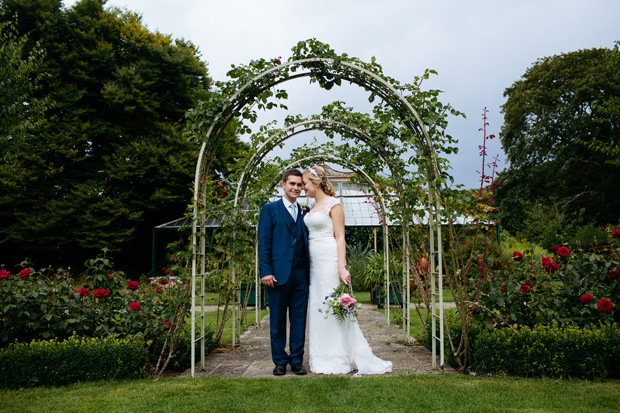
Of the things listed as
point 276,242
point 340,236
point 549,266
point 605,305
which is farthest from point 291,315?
point 605,305

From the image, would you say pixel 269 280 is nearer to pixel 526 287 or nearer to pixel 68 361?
pixel 68 361

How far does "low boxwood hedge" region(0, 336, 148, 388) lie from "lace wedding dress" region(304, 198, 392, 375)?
5.14ft

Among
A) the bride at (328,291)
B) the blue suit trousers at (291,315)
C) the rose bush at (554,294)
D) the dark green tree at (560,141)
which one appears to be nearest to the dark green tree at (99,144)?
the bride at (328,291)

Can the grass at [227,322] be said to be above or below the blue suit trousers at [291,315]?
below

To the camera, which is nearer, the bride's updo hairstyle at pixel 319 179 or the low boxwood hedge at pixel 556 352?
the low boxwood hedge at pixel 556 352

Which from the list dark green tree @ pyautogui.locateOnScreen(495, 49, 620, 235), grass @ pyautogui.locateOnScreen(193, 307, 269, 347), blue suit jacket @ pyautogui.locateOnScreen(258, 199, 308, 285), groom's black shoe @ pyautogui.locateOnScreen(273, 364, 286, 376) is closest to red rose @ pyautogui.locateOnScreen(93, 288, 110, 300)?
blue suit jacket @ pyautogui.locateOnScreen(258, 199, 308, 285)

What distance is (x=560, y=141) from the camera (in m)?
19.3

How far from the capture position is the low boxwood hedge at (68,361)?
339cm

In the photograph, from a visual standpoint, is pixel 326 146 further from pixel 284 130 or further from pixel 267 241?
pixel 267 241

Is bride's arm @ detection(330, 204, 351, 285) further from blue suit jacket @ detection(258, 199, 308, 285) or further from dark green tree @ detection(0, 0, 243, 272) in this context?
dark green tree @ detection(0, 0, 243, 272)

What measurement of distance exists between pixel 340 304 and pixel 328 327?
0.33m

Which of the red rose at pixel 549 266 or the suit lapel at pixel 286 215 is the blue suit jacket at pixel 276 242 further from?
the red rose at pixel 549 266

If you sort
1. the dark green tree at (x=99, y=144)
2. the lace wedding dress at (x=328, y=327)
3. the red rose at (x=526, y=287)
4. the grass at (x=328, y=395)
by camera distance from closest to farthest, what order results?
the grass at (x=328, y=395) < the red rose at (x=526, y=287) < the lace wedding dress at (x=328, y=327) < the dark green tree at (x=99, y=144)

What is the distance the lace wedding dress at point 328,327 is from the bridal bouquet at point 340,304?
6 centimetres
